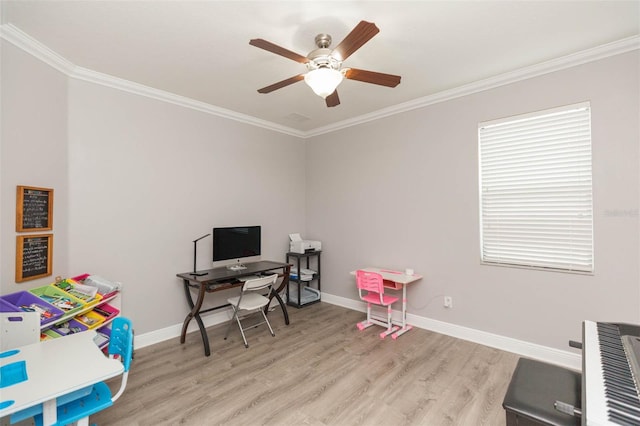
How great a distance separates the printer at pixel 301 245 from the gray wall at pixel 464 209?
0.72 feet

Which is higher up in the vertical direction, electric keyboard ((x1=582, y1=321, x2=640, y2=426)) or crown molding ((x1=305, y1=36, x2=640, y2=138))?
crown molding ((x1=305, y1=36, x2=640, y2=138))

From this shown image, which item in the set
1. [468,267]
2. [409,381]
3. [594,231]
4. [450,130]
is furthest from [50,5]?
[594,231]

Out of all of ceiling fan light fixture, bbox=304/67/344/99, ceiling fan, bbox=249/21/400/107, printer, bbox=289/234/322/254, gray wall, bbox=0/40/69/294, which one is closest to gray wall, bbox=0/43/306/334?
gray wall, bbox=0/40/69/294

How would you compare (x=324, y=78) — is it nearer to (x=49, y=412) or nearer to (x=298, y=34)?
(x=298, y=34)

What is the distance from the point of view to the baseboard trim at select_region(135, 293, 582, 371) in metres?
2.68

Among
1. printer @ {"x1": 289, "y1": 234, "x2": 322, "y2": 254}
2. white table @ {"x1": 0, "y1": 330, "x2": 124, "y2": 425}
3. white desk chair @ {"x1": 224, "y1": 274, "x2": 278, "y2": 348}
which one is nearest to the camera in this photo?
white table @ {"x1": 0, "y1": 330, "x2": 124, "y2": 425}

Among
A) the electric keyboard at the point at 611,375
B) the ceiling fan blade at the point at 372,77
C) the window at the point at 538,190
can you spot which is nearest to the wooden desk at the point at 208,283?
the ceiling fan blade at the point at 372,77

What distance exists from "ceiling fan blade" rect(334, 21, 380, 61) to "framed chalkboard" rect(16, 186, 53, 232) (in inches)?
101

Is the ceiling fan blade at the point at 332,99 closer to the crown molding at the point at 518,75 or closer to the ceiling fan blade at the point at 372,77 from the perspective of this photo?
the ceiling fan blade at the point at 372,77

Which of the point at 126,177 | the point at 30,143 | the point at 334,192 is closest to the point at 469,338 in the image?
the point at 334,192

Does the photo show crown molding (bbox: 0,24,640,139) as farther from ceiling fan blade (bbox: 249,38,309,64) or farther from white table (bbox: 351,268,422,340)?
white table (bbox: 351,268,422,340)

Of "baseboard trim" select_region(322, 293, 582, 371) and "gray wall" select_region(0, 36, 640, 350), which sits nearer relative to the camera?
"gray wall" select_region(0, 36, 640, 350)

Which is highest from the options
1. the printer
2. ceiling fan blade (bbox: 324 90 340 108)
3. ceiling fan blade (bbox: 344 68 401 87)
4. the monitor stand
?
ceiling fan blade (bbox: 344 68 401 87)

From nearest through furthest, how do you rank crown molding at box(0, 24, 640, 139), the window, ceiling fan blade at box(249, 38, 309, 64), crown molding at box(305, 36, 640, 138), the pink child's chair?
ceiling fan blade at box(249, 38, 309, 64) < crown molding at box(0, 24, 640, 139) < crown molding at box(305, 36, 640, 138) < the window < the pink child's chair
